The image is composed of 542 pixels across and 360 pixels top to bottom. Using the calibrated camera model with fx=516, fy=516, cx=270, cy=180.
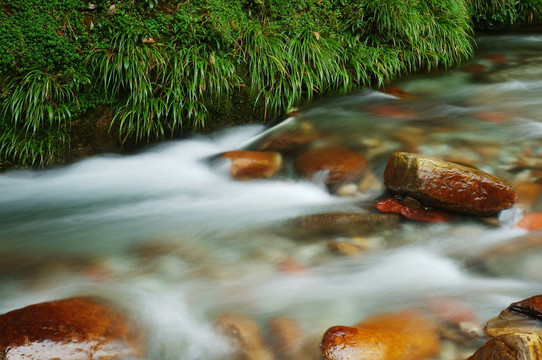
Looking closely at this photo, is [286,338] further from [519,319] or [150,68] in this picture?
[150,68]

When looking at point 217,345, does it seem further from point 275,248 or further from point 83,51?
point 83,51

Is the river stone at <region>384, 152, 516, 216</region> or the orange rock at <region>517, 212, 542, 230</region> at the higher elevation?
the river stone at <region>384, 152, 516, 216</region>

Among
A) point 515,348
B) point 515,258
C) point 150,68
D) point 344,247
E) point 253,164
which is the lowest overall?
point 515,258

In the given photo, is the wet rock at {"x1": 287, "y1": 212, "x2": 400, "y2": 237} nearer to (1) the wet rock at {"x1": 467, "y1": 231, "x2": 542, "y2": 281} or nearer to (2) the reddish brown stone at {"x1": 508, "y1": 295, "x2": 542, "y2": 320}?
(1) the wet rock at {"x1": 467, "y1": 231, "x2": 542, "y2": 281}

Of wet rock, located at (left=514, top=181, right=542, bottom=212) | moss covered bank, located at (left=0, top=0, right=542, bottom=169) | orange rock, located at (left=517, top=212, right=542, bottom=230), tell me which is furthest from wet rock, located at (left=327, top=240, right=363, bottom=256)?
moss covered bank, located at (left=0, top=0, right=542, bottom=169)

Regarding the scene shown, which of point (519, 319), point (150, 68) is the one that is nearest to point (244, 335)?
point (519, 319)

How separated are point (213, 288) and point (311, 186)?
1592mm

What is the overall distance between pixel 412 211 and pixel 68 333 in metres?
2.59

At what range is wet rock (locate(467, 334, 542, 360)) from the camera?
6.99 ft

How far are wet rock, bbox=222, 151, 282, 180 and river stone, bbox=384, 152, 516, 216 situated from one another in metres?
1.40

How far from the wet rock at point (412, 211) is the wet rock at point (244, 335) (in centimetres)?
162

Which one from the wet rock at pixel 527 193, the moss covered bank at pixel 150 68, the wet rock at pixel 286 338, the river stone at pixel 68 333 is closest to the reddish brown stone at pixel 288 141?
the moss covered bank at pixel 150 68

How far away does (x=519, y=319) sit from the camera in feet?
8.89

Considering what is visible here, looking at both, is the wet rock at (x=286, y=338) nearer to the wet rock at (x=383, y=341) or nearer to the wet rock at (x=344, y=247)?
the wet rock at (x=383, y=341)
